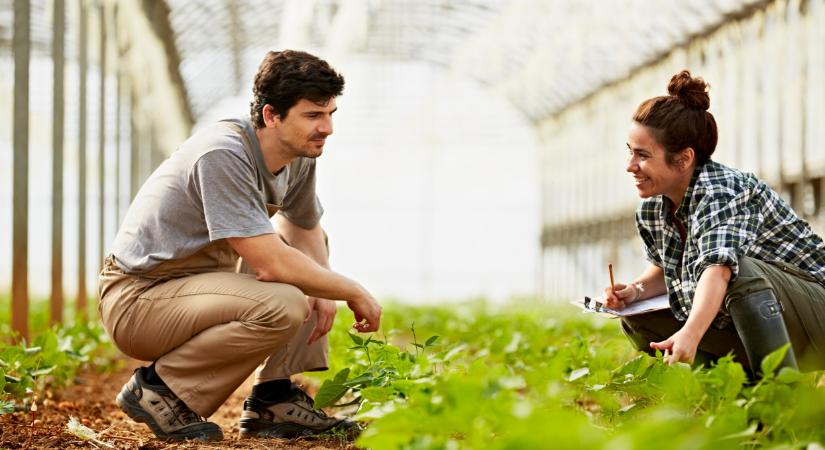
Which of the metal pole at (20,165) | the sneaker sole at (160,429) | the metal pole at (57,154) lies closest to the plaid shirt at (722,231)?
the sneaker sole at (160,429)

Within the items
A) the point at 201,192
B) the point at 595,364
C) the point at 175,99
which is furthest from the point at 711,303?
the point at 175,99

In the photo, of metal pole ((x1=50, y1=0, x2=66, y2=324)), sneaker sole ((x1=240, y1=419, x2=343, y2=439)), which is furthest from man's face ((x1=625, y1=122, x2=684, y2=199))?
metal pole ((x1=50, y1=0, x2=66, y2=324))

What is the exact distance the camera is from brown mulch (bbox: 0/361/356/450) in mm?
3254

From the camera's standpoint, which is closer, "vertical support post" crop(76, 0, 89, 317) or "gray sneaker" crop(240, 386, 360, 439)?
"gray sneaker" crop(240, 386, 360, 439)

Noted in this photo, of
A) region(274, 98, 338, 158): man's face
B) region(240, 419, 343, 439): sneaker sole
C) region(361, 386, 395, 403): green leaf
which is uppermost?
region(274, 98, 338, 158): man's face

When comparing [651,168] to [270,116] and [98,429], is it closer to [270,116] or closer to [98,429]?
[270,116]

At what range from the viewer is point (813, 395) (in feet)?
7.34

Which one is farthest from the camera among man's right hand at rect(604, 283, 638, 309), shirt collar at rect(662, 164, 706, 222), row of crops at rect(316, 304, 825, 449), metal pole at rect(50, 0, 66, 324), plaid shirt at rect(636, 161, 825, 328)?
metal pole at rect(50, 0, 66, 324)

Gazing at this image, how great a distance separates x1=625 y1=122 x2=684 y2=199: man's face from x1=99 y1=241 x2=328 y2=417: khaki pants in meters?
1.13

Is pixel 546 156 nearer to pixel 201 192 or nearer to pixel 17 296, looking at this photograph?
pixel 17 296

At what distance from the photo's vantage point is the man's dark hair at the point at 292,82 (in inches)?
139

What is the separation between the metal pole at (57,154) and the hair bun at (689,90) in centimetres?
452

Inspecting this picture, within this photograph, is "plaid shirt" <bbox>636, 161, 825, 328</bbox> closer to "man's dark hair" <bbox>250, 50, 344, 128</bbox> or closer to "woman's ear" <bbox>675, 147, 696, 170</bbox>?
"woman's ear" <bbox>675, 147, 696, 170</bbox>

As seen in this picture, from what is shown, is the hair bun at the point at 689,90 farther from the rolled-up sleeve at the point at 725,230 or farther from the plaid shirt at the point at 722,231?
the rolled-up sleeve at the point at 725,230
